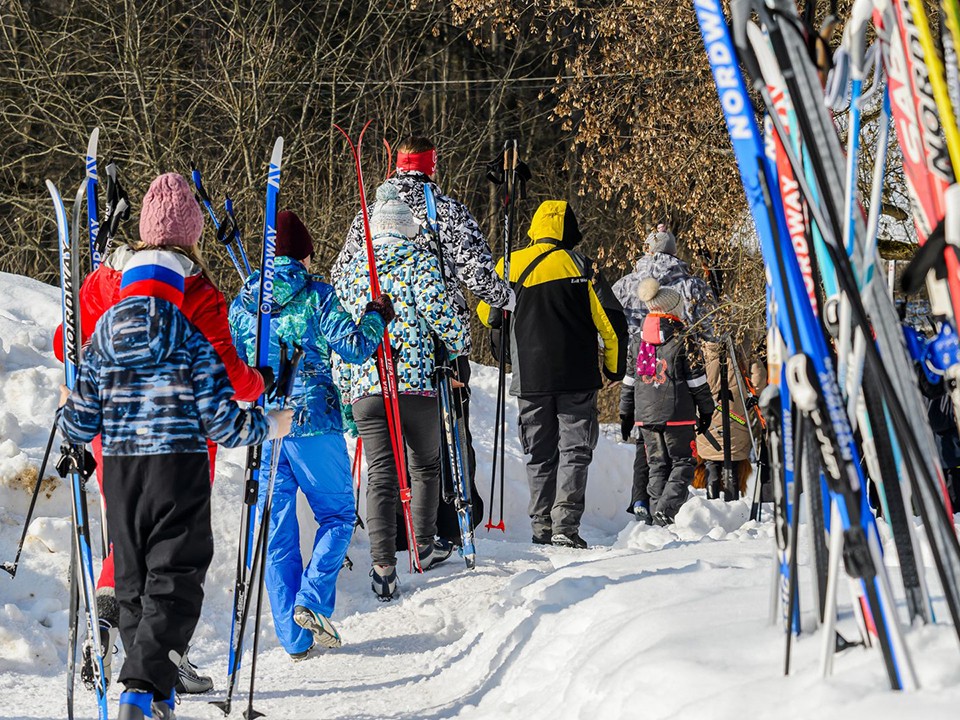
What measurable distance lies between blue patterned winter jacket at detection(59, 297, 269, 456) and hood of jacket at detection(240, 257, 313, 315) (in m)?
1.39

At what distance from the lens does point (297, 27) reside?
19984 millimetres

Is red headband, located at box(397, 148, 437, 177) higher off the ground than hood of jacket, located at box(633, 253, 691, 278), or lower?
higher

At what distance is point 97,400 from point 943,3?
2754 mm

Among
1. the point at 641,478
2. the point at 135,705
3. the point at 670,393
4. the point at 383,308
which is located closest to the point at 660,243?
the point at 670,393

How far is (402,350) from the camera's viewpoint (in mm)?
6621

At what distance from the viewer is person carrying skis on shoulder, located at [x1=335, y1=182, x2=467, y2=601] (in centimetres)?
659

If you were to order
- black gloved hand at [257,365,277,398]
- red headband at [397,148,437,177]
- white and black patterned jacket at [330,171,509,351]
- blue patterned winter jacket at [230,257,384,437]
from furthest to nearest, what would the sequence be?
red headband at [397,148,437,177] < white and black patterned jacket at [330,171,509,351] < blue patterned winter jacket at [230,257,384,437] < black gloved hand at [257,365,277,398]

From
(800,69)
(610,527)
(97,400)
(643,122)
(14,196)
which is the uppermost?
(14,196)

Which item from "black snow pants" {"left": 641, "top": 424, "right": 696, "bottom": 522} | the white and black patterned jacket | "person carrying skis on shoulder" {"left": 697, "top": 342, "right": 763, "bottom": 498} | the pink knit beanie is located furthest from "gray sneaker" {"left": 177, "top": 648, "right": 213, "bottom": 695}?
"person carrying skis on shoulder" {"left": 697, "top": 342, "right": 763, "bottom": 498}

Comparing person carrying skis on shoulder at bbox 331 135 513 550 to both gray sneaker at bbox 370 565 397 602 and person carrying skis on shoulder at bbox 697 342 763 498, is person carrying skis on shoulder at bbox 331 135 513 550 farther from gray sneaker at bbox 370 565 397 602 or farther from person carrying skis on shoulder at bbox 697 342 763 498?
person carrying skis on shoulder at bbox 697 342 763 498

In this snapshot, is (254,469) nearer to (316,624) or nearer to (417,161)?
(316,624)

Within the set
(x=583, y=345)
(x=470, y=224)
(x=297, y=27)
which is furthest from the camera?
(x=297, y=27)

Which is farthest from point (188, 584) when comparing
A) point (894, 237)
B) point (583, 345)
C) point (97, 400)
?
point (894, 237)

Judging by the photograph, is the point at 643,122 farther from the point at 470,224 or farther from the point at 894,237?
the point at 470,224
